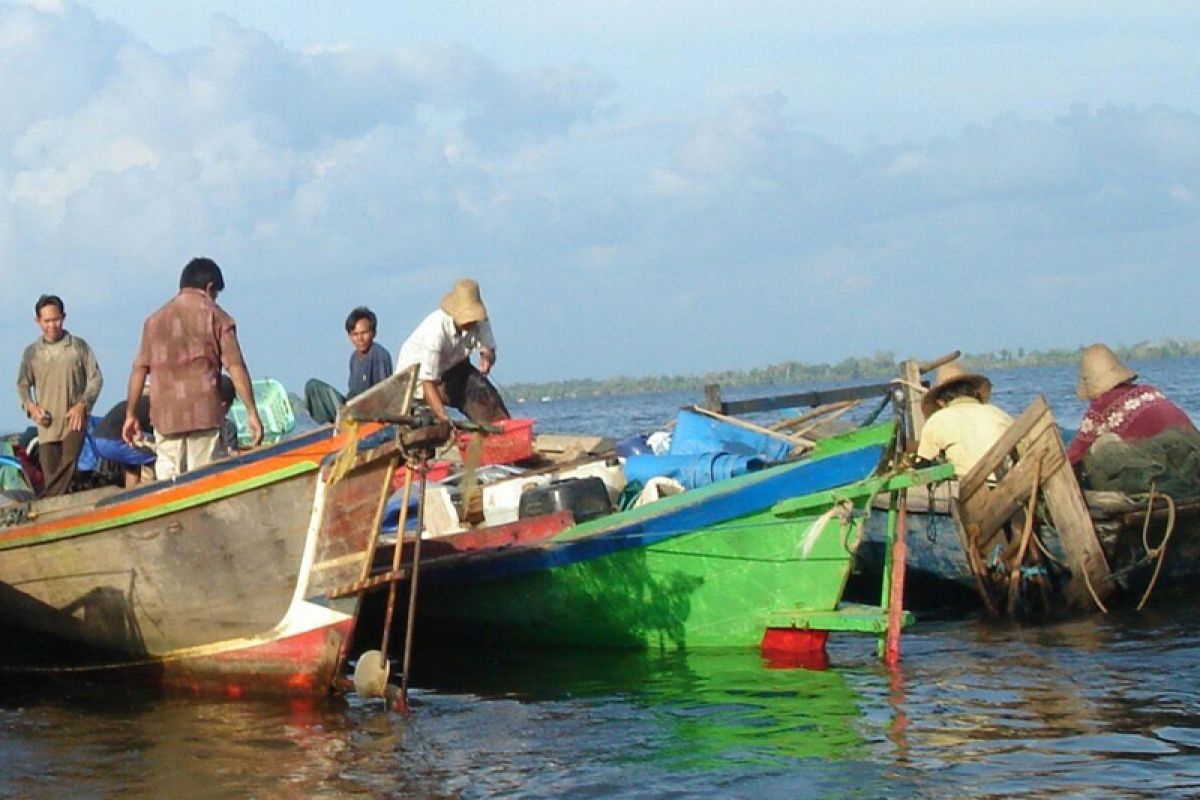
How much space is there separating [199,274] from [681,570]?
328cm

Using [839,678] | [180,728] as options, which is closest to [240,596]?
[180,728]

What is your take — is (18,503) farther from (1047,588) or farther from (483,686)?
(1047,588)

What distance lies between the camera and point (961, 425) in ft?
35.0

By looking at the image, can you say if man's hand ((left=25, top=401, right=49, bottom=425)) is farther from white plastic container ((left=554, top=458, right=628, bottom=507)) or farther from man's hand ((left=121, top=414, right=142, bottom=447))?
white plastic container ((left=554, top=458, right=628, bottom=507))

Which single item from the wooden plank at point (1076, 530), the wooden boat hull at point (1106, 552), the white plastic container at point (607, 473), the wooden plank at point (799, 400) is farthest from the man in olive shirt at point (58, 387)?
the wooden plank at point (1076, 530)

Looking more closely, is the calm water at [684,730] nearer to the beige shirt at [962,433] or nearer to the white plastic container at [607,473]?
the beige shirt at [962,433]

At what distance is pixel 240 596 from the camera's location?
845cm

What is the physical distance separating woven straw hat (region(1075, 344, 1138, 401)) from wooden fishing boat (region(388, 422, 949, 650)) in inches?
88.9

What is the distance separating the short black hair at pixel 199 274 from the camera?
9242 mm

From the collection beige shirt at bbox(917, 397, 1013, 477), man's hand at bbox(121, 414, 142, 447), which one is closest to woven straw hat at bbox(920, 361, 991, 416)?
beige shirt at bbox(917, 397, 1013, 477)

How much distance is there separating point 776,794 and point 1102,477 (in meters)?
5.08

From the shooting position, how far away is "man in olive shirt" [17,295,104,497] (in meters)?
10.6

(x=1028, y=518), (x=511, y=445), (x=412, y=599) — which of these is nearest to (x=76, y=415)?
(x=511, y=445)

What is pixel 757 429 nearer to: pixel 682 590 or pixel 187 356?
pixel 682 590
